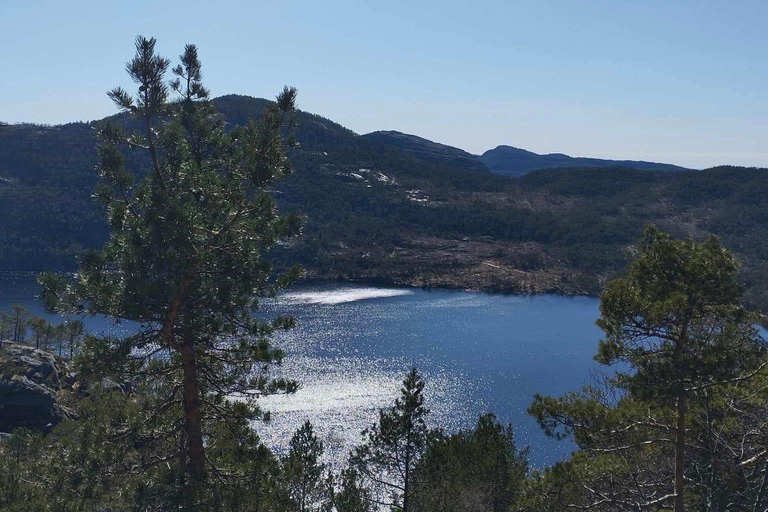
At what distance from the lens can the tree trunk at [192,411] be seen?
9070 mm

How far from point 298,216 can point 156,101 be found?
269 cm

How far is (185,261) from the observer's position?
338 inches

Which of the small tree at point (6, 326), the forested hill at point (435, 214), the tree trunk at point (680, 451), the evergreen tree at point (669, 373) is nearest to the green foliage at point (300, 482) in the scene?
the evergreen tree at point (669, 373)

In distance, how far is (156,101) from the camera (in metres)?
9.06

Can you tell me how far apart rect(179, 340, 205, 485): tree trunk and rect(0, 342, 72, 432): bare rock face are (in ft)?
100.0

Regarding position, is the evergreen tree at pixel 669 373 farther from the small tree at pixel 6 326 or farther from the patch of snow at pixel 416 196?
the patch of snow at pixel 416 196

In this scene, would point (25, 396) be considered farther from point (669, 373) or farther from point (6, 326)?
point (669, 373)

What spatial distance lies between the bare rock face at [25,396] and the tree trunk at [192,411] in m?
30.5

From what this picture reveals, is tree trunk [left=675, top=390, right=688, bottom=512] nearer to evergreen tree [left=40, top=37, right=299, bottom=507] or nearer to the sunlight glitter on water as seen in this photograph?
evergreen tree [left=40, top=37, right=299, bottom=507]

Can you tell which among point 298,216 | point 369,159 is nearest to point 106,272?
point 298,216

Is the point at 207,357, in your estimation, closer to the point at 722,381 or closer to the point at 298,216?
the point at 298,216

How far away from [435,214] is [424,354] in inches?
3668

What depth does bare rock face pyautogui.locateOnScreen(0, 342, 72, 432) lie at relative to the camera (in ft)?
122

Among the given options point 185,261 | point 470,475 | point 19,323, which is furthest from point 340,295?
point 185,261
